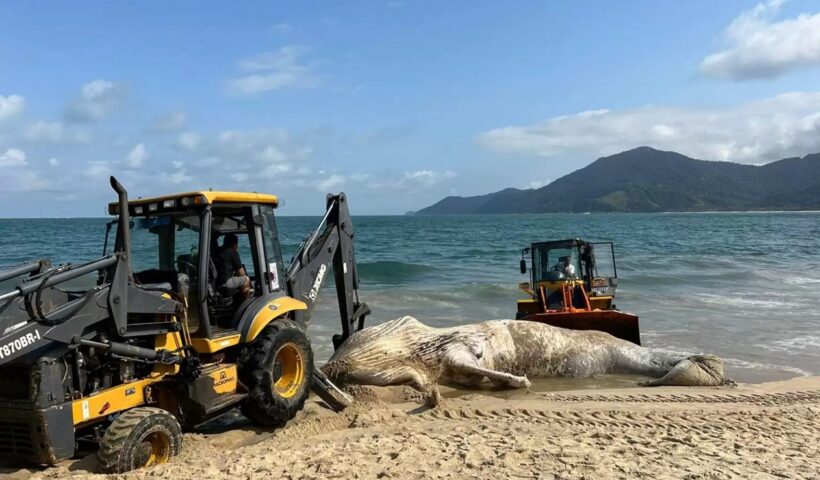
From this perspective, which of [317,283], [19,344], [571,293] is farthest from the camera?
[571,293]

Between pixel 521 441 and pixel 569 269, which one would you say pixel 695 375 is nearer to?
pixel 521 441

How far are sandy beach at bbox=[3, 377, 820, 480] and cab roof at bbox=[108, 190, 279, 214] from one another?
226 cm

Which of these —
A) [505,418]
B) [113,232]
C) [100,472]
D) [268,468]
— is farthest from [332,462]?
[113,232]

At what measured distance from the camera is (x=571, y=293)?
1273cm

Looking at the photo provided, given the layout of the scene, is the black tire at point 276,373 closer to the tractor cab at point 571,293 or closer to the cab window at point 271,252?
the cab window at point 271,252

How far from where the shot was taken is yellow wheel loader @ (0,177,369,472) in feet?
15.5

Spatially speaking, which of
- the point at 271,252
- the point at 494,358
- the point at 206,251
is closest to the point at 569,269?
the point at 494,358

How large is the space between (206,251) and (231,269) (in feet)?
2.48

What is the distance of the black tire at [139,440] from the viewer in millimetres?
4922

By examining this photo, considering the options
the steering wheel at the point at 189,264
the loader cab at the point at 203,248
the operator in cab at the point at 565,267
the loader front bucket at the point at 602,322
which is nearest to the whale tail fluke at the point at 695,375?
the loader front bucket at the point at 602,322

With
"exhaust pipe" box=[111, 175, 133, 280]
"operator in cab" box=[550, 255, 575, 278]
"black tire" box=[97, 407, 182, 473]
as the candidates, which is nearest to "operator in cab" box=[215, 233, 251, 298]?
"exhaust pipe" box=[111, 175, 133, 280]

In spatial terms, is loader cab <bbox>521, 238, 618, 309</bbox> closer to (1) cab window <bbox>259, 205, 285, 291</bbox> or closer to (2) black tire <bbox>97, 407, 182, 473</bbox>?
(1) cab window <bbox>259, 205, 285, 291</bbox>

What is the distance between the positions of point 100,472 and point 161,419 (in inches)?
22.8

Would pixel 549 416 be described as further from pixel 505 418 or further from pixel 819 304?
pixel 819 304
